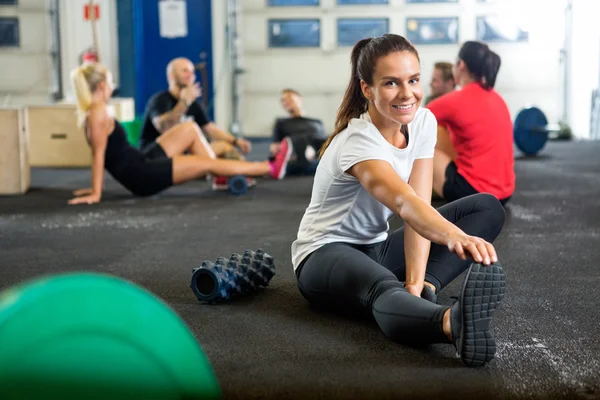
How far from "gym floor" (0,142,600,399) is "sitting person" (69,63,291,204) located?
0.47 feet

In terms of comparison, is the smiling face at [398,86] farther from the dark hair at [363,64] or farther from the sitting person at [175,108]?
the sitting person at [175,108]

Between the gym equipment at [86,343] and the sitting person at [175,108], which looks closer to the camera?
the gym equipment at [86,343]

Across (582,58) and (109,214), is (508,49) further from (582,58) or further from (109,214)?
(109,214)

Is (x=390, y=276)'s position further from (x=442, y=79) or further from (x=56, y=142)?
(x=56, y=142)

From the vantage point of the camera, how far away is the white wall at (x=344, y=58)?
10562 millimetres

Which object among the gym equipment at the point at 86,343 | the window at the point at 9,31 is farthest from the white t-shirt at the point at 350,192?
the window at the point at 9,31

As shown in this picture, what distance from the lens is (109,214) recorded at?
4871mm

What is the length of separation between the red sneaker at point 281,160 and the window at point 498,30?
5138 millimetres

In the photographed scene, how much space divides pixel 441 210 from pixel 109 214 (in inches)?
108

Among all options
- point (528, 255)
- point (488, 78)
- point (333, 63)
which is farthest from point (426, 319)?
point (333, 63)

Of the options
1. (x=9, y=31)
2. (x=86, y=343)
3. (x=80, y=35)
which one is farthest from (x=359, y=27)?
(x=86, y=343)

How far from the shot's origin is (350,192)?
2.41m

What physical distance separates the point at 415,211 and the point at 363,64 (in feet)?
1.71

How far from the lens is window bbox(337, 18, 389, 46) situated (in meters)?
10.7
